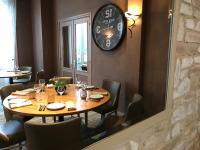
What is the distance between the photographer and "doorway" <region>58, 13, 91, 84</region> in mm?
2357

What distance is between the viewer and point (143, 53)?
6.20ft

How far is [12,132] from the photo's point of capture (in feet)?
5.32

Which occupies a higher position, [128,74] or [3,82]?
[128,74]

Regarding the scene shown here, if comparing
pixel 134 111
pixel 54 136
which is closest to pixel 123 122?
pixel 134 111

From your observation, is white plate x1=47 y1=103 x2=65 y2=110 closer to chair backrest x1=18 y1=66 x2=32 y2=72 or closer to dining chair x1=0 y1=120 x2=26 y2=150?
dining chair x1=0 y1=120 x2=26 y2=150

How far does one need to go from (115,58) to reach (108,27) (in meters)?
0.57

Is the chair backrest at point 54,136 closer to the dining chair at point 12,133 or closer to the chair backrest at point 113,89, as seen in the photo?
the dining chair at point 12,133

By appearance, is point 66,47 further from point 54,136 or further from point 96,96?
point 54,136

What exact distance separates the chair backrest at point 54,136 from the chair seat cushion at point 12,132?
0.45 meters

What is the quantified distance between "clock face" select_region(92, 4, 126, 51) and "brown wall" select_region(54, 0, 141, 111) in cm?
8

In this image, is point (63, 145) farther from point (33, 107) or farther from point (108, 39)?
point (108, 39)

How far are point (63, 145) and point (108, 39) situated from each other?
6.14ft

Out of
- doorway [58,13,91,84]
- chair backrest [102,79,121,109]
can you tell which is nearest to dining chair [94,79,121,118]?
chair backrest [102,79,121,109]

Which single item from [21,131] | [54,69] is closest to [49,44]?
[54,69]
